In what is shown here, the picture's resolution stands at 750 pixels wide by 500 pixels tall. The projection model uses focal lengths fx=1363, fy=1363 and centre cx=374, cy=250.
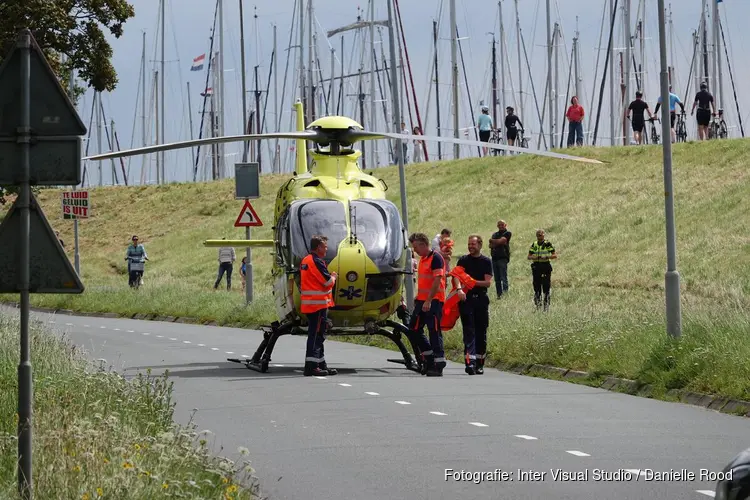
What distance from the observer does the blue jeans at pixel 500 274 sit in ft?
112

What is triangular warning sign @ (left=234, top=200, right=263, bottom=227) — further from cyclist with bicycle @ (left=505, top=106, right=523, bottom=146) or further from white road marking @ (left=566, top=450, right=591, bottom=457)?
white road marking @ (left=566, top=450, right=591, bottom=457)

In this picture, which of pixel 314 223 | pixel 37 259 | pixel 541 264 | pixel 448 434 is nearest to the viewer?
pixel 37 259

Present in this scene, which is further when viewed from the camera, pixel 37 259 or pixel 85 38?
pixel 85 38

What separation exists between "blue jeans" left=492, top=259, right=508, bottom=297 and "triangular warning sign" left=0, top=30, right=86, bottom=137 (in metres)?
26.2

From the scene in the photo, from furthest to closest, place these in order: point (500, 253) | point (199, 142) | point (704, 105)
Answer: point (704, 105)
point (500, 253)
point (199, 142)

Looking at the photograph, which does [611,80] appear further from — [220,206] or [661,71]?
[661,71]

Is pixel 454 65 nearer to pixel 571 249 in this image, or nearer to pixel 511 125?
pixel 511 125

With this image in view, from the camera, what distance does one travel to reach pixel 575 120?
168ft

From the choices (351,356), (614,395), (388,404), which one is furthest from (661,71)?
(351,356)

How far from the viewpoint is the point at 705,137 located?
5500 cm

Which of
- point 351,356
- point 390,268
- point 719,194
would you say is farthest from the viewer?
Answer: point 719,194

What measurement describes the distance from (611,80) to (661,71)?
4180 centimetres

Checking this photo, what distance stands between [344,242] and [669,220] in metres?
4.62

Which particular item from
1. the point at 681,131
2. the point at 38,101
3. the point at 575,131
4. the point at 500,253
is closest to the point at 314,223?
the point at 38,101
